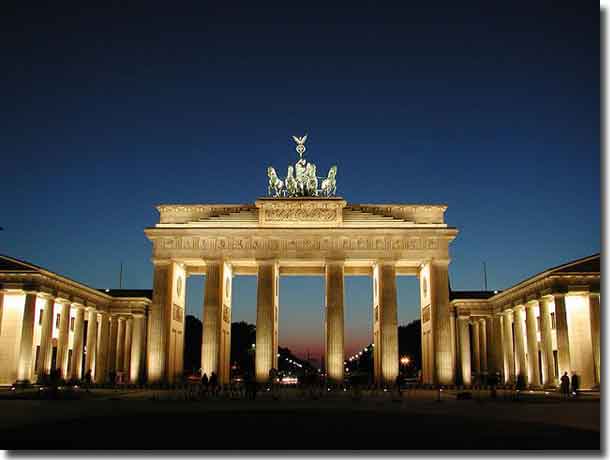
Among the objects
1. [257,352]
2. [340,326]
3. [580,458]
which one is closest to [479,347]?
[340,326]

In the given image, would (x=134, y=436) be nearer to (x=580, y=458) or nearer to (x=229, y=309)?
(x=580, y=458)

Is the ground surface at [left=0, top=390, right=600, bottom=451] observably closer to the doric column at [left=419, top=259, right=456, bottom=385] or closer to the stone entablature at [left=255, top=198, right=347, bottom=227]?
the doric column at [left=419, top=259, right=456, bottom=385]

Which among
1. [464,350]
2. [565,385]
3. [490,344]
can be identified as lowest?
[565,385]

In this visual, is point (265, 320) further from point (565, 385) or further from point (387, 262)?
point (565, 385)

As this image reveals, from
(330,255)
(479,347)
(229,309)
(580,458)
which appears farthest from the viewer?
(479,347)

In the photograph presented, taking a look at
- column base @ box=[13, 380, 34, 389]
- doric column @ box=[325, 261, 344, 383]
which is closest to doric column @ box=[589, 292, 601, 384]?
doric column @ box=[325, 261, 344, 383]

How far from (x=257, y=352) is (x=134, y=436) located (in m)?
38.5

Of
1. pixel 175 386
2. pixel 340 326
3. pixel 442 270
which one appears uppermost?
pixel 442 270

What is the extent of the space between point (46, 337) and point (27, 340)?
4.38m

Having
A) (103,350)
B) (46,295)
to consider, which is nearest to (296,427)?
(46,295)

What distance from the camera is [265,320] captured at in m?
57.1

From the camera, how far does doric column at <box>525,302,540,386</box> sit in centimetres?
5809

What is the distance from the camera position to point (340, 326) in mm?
56719

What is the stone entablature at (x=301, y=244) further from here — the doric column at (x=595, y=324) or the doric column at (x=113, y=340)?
the doric column at (x=113, y=340)
